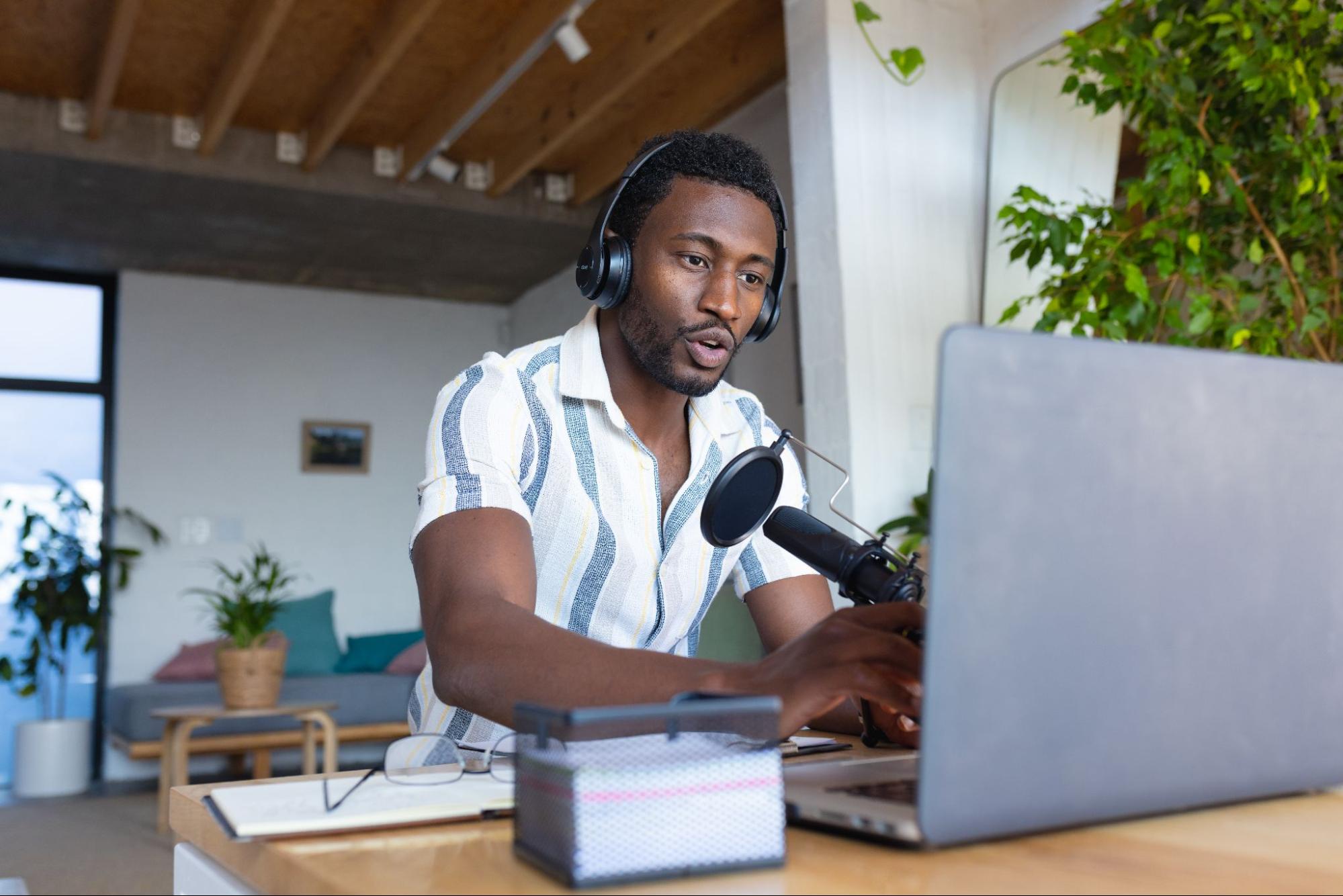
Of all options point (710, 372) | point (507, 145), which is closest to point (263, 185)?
point (507, 145)

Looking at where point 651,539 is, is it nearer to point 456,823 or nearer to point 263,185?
point 456,823

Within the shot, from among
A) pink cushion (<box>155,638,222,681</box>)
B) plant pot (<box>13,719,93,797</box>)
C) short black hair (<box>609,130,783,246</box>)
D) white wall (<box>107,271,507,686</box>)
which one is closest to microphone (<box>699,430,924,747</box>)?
short black hair (<box>609,130,783,246</box>)

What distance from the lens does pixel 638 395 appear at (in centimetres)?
134

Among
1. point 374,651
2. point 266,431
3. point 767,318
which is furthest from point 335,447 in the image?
point 767,318

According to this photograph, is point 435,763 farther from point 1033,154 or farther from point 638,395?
point 1033,154

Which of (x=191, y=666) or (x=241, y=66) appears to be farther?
(x=191, y=666)

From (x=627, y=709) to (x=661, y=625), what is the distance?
29.1 inches

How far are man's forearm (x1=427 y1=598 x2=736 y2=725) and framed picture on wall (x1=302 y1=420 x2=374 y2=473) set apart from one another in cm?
633

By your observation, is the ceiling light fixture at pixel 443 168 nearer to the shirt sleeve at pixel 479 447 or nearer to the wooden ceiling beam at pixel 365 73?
the wooden ceiling beam at pixel 365 73

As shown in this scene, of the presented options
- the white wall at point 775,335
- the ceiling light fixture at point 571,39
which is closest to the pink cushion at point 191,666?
the white wall at point 775,335

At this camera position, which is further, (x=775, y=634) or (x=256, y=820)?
(x=775, y=634)

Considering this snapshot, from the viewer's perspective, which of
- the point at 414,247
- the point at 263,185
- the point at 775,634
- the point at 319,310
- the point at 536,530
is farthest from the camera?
the point at 319,310

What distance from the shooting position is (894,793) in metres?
0.68

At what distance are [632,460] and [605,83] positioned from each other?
353cm
